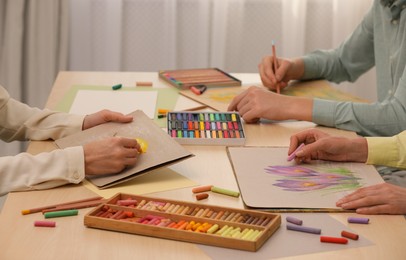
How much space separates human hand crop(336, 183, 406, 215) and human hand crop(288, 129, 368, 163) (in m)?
0.21

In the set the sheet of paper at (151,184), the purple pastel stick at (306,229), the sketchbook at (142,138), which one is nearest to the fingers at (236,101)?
the sketchbook at (142,138)

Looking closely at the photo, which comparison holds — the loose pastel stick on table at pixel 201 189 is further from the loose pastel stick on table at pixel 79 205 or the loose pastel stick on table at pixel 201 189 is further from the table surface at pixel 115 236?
the loose pastel stick on table at pixel 79 205

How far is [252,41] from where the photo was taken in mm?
Result: 3311

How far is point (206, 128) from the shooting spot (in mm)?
1677

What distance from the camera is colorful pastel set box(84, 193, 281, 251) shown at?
3.64 feet

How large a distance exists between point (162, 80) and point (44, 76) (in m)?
1.21

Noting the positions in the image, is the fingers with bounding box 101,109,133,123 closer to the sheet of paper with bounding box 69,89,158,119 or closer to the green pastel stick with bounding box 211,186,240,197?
the sheet of paper with bounding box 69,89,158,119

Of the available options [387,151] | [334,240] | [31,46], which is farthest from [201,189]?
[31,46]

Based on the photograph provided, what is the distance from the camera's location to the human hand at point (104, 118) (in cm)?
157

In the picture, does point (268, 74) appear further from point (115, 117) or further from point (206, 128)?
point (115, 117)

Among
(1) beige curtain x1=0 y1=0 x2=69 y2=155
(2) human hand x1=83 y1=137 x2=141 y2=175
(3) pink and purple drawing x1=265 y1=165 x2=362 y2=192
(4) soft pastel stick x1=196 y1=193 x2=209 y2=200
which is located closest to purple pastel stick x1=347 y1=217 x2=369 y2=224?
(3) pink and purple drawing x1=265 y1=165 x2=362 y2=192

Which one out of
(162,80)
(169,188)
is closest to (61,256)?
(169,188)

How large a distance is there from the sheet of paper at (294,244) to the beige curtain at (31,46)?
2194 millimetres

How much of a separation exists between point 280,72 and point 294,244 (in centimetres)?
103
